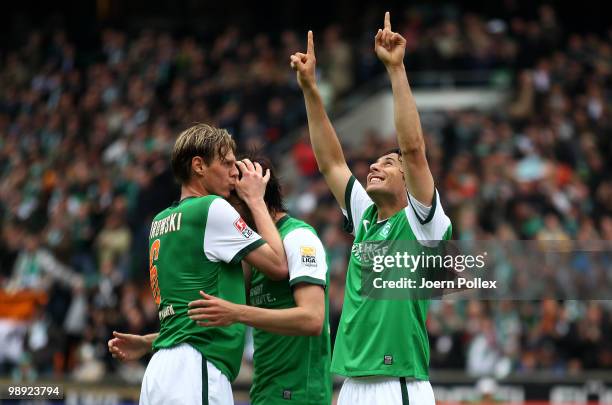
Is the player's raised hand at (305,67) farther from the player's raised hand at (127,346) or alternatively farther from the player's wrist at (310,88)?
the player's raised hand at (127,346)

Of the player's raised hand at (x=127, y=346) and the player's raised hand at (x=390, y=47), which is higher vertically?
the player's raised hand at (x=390, y=47)

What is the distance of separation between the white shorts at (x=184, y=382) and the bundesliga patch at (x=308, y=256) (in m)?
0.71

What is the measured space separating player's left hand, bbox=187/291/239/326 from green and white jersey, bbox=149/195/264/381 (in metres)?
0.27

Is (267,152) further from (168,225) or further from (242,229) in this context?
(242,229)

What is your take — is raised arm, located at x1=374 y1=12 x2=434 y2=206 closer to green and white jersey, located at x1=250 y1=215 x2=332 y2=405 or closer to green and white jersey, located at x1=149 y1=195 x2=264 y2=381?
green and white jersey, located at x1=250 y1=215 x2=332 y2=405

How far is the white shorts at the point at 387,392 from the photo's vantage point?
5.94m

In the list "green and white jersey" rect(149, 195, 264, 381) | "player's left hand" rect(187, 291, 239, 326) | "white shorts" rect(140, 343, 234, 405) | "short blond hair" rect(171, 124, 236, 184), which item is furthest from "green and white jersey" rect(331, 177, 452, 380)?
"short blond hair" rect(171, 124, 236, 184)

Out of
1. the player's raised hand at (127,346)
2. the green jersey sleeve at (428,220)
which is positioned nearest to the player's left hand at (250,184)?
the green jersey sleeve at (428,220)

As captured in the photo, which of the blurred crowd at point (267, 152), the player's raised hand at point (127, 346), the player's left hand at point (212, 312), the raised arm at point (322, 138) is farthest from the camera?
the blurred crowd at point (267, 152)

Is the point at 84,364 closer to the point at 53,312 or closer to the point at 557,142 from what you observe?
the point at 53,312

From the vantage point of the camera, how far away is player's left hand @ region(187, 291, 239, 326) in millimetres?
5410

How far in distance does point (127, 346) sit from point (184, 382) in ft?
2.60

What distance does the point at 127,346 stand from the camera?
249 inches

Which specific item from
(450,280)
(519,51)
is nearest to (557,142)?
(519,51)
